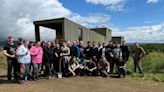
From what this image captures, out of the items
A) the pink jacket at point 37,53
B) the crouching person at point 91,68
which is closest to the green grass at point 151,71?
the crouching person at point 91,68

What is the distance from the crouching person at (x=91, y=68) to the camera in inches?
522

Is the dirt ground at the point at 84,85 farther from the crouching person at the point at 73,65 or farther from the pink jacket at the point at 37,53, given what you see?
the pink jacket at the point at 37,53

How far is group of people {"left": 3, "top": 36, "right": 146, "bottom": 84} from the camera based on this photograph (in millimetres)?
11328

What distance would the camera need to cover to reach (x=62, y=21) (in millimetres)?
16000

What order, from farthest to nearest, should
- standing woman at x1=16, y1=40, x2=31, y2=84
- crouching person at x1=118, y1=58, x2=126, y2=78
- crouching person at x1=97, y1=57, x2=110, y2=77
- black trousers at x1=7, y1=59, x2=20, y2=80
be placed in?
crouching person at x1=97, y1=57, x2=110, y2=77 < crouching person at x1=118, y1=58, x2=126, y2=78 < black trousers at x1=7, y1=59, x2=20, y2=80 < standing woman at x1=16, y1=40, x2=31, y2=84

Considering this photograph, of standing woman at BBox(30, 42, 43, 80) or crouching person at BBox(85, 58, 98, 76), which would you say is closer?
standing woman at BBox(30, 42, 43, 80)

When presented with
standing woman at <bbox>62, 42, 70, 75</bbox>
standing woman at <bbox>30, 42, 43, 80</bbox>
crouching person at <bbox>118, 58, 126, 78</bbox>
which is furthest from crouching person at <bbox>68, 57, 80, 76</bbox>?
crouching person at <bbox>118, 58, 126, 78</bbox>

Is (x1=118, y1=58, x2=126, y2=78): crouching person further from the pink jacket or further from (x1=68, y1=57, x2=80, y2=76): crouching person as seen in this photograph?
the pink jacket

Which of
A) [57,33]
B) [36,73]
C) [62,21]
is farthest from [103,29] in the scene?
[36,73]

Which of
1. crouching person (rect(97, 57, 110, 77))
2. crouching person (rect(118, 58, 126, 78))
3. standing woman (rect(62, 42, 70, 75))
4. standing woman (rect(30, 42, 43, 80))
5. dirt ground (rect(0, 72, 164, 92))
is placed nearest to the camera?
dirt ground (rect(0, 72, 164, 92))

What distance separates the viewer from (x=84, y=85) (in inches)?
435

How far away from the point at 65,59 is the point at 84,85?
2240mm

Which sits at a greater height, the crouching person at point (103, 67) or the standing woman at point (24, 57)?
the standing woman at point (24, 57)

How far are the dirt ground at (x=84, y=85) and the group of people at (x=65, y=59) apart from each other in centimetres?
69
